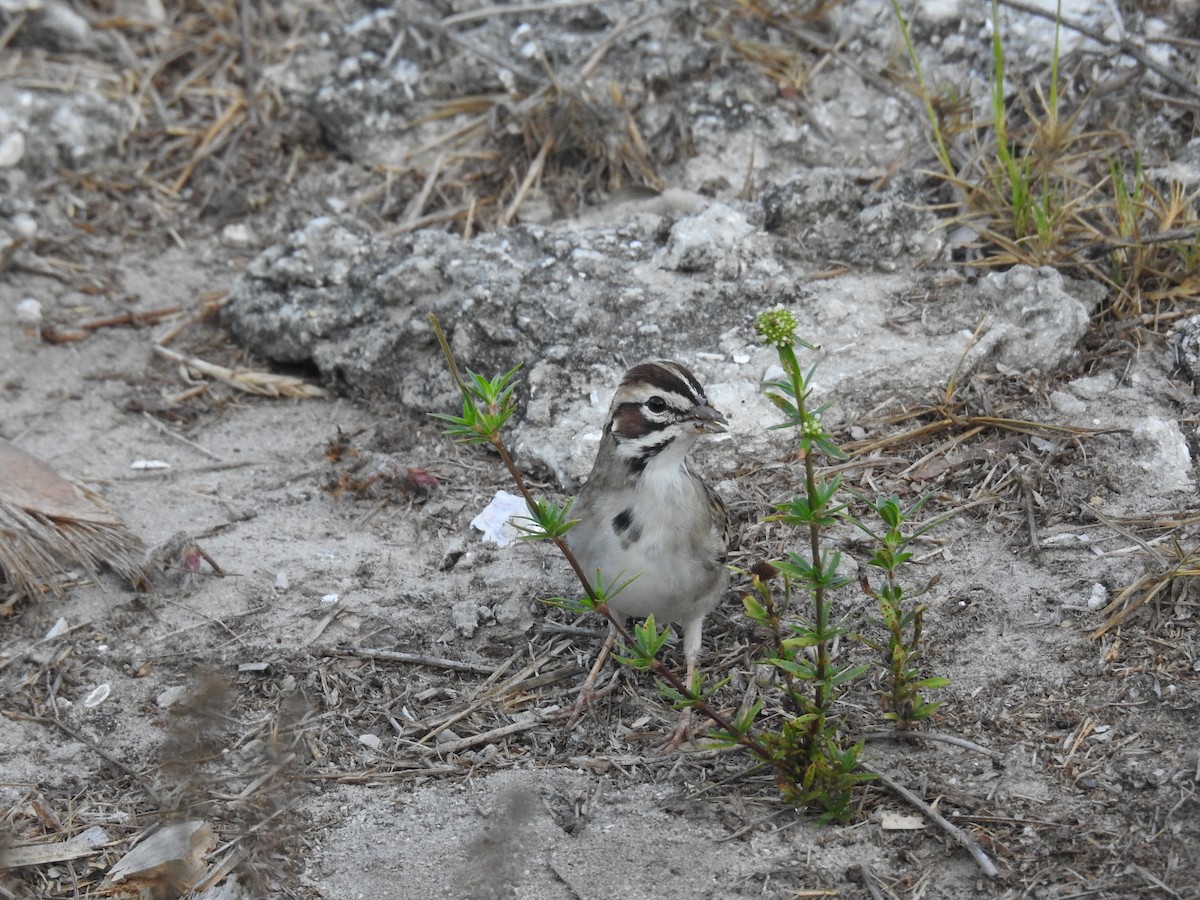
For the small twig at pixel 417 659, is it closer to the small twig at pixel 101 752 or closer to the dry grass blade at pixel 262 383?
the small twig at pixel 101 752

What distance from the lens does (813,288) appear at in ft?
22.0

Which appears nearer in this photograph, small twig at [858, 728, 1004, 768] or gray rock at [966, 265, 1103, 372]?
small twig at [858, 728, 1004, 768]

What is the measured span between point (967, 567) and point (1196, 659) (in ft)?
3.19

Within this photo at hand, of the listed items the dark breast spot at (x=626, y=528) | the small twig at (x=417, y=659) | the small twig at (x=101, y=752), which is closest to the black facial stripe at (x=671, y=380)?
the dark breast spot at (x=626, y=528)

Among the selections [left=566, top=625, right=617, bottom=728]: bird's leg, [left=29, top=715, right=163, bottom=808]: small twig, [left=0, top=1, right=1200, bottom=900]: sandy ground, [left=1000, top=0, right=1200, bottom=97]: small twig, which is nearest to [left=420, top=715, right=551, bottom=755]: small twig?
[left=0, top=1, right=1200, bottom=900]: sandy ground

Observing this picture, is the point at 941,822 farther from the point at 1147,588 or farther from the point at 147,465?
the point at 147,465

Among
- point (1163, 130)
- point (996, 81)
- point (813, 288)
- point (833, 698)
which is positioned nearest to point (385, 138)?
point (813, 288)

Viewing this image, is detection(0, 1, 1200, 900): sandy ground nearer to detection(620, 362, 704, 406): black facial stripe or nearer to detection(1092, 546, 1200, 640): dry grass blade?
detection(1092, 546, 1200, 640): dry grass blade

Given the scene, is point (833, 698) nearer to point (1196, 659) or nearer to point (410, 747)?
point (1196, 659)

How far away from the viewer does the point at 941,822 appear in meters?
4.20

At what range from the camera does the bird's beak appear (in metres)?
5.00

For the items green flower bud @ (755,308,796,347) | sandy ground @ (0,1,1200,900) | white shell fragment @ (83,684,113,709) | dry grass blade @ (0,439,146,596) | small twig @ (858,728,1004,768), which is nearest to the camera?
green flower bud @ (755,308,796,347)

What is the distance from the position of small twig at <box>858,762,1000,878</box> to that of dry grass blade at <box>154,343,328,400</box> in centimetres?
381

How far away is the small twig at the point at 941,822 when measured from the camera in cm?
404
